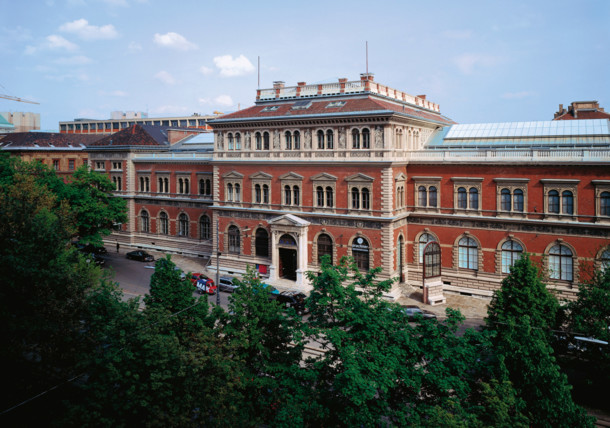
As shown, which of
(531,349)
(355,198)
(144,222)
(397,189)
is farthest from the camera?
(144,222)

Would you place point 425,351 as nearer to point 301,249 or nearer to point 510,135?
point 301,249

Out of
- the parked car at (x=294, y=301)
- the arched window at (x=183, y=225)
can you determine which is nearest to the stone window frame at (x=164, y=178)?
the arched window at (x=183, y=225)

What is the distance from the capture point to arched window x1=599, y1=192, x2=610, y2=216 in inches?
1630

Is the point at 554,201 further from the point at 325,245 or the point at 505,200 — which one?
the point at 325,245

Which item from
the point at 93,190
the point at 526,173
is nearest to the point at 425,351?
the point at 526,173

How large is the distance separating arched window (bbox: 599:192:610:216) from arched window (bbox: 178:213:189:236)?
44.8 metres

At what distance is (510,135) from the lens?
1984 inches

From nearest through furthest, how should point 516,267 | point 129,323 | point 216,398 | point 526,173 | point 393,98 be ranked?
point 216,398 < point 129,323 < point 516,267 < point 526,173 < point 393,98

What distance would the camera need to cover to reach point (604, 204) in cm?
4156

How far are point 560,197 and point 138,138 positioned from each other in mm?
52675

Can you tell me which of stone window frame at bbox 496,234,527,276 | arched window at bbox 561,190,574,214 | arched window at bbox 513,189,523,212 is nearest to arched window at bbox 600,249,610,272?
arched window at bbox 561,190,574,214

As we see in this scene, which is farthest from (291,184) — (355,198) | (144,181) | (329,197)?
(144,181)

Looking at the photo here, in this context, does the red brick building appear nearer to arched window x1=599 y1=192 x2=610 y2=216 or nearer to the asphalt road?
arched window x1=599 y1=192 x2=610 y2=216

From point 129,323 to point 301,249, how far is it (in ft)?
94.4
